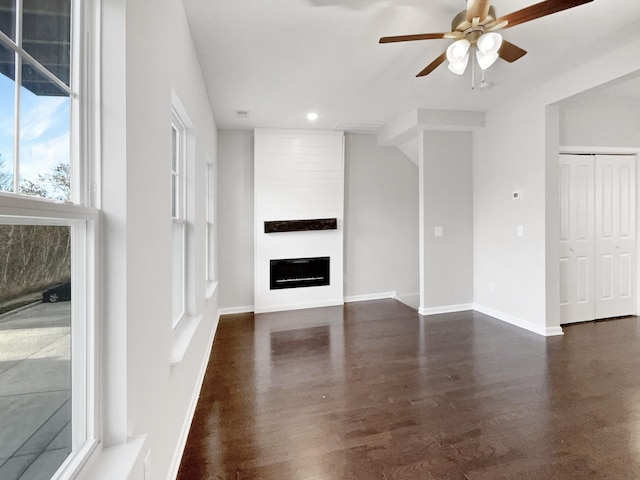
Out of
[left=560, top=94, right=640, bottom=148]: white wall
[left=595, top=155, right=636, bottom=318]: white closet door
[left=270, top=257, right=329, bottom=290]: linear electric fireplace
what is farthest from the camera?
[left=270, top=257, right=329, bottom=290]: linear electric fireplace

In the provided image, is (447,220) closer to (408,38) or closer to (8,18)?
(408,38)

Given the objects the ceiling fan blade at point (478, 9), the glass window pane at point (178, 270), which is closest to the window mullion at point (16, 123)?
the glass window pane at point (178, 270)

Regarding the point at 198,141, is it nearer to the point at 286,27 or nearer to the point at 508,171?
the point at 286,27

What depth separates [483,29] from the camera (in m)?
2.13

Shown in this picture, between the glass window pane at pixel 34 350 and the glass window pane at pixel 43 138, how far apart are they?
0.36ft

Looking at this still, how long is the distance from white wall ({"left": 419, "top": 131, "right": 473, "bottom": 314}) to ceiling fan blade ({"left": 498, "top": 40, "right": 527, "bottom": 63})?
2069 mm

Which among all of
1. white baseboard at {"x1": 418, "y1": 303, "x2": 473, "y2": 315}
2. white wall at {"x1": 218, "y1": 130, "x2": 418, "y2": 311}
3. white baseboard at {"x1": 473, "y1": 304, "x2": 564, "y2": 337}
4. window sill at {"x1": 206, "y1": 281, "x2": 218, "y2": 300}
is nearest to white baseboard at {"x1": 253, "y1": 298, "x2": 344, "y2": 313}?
white wall at {"x1": 218, "y1": 130, "x2": 418, "y2": 311}

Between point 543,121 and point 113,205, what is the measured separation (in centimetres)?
427

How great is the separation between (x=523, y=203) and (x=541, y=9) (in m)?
2.56

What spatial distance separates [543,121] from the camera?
3633mm

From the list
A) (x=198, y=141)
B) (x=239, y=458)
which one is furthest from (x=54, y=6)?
(x=239, y=458)

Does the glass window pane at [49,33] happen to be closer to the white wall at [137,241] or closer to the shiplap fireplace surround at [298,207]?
the white wall at [137,241]

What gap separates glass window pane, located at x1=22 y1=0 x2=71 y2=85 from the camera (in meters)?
0.79

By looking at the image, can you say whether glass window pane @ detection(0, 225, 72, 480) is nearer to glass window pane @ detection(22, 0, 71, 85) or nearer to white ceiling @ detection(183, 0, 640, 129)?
glass window pane @ detection(22, 0, 71, 85)
